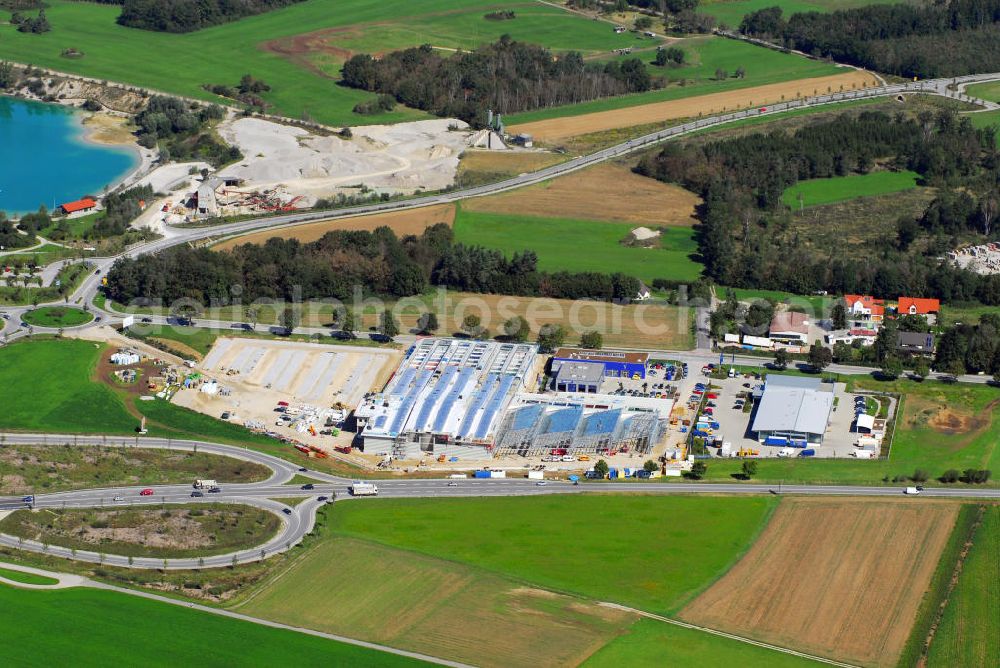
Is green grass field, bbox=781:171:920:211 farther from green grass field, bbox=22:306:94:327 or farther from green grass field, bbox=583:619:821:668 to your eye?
green grass field, bbox=583:619:821:668

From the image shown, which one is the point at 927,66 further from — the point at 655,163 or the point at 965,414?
the point at 965,414

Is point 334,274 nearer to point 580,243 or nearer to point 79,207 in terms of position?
point 580,243

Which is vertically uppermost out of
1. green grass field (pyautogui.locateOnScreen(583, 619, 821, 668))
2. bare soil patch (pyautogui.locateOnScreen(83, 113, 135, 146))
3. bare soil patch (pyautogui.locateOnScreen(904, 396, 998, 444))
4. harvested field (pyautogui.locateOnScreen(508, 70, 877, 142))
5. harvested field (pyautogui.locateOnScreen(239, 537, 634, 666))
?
harvested field (pyautogui.locateOnScreen(508, 70, 877, 142))

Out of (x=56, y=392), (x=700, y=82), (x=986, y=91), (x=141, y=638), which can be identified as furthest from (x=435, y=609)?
(x=986, y=91)

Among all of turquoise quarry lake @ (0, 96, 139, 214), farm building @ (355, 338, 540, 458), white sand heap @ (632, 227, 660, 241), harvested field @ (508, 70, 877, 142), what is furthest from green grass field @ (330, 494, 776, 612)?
harvested field @ (508, 70, 877, 142)

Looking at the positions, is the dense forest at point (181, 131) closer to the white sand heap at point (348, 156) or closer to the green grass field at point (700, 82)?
the white sand heap at point (348, 156)

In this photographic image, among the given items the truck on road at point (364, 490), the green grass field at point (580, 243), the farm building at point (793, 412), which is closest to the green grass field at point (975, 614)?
the farm building at point (793, 412)

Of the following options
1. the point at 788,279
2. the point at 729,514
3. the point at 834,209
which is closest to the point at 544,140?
the point at 834,209
